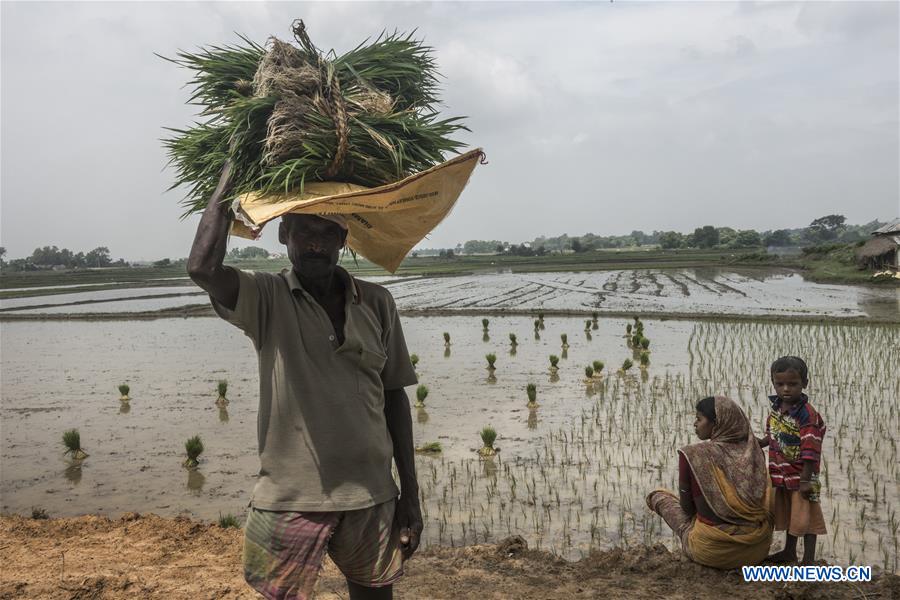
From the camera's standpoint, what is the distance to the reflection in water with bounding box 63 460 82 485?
20.4 feet

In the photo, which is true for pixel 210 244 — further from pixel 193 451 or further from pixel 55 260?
pixel 55 260

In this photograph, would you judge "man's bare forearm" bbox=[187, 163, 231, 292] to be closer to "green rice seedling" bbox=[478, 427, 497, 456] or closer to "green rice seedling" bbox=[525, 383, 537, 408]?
"green rice seedling" bbox=[478, 427, 497, 456]

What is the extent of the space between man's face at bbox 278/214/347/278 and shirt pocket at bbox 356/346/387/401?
0.95ft

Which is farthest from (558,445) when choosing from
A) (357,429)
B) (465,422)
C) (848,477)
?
(357,429)

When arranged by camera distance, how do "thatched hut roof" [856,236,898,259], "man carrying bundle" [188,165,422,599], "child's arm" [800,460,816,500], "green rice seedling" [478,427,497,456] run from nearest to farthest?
"man carrying bundle" [188,165,422,599] → "child's arm" [800,460,816,500] → "green rice seedling" [478,427,497,456] → "thatched hut roof" [856,236,898,259]

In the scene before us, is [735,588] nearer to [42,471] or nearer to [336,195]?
[336,195]

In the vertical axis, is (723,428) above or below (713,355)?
above

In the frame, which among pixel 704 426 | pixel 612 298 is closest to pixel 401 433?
pixel 704 426

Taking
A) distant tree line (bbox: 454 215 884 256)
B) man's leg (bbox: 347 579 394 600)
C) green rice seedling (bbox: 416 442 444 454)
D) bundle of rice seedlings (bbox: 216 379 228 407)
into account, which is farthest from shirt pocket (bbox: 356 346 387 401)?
distant tree line (bbox: 454 215 884 256)

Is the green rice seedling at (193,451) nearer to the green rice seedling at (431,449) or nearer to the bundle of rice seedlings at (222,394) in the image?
the green rice seedling at (431,449)

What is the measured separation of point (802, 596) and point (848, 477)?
103 inches

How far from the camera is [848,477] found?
214 inches

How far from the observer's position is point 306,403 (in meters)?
1.94

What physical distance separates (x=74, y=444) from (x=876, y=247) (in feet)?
104
